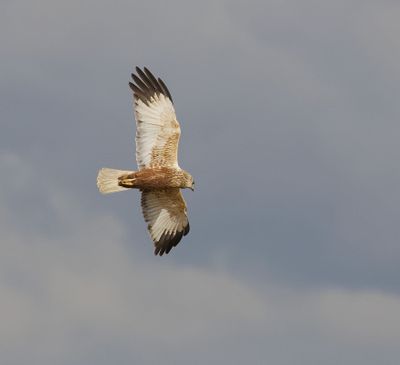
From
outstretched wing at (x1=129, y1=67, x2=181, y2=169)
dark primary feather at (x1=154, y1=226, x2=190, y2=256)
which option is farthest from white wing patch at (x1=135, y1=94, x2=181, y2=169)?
dark primary feather at (x1=154, y1=226, x2=190, y2=256)

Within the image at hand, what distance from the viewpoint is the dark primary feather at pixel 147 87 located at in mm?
35438

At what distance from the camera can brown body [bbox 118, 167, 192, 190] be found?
34938 millimetres

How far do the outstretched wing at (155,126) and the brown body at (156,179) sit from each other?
9.4 inches

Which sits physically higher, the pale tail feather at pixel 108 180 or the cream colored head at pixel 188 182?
the cream colored head at pixel 188 182

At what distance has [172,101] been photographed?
3553cm

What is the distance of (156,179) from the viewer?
3509cm

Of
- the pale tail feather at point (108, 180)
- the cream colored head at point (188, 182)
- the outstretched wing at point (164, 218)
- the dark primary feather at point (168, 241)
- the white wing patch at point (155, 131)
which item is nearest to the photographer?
the pale tail feather at point (108, 180)

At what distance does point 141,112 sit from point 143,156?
3.68 feet

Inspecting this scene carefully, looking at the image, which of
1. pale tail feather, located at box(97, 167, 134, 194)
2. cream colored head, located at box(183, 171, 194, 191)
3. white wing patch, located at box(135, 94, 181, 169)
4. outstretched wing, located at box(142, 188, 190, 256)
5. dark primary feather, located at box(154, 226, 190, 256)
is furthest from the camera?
dark primary feather, located at box(154, 226, 190, 256)

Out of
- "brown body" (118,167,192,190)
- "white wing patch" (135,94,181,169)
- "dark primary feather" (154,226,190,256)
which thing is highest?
"white wing patch" (135,94,181,169)

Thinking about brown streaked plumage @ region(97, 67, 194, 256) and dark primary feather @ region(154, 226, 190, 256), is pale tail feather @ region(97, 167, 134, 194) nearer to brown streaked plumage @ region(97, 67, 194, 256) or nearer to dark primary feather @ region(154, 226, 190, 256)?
brown streaked plumage @ region(97, 67, 194, 256)

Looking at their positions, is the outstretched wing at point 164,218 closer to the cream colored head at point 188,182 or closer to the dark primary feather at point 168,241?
the dark primary feather at point 168,241

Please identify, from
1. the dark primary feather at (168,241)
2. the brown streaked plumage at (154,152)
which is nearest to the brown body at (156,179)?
the brown streaked plumage at (154,152)

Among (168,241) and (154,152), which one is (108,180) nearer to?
(154,152)
